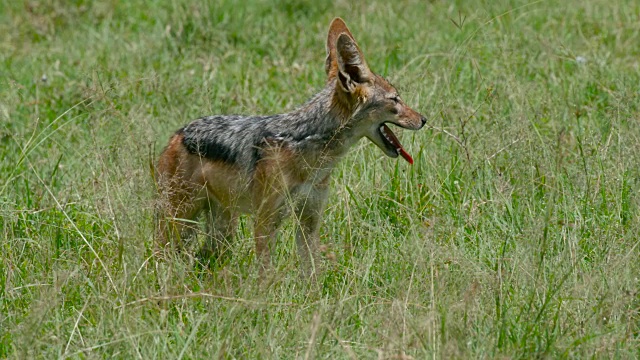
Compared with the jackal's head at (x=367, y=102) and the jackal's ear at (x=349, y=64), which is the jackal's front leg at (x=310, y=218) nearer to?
the jackal's head at (x=367, y=102)

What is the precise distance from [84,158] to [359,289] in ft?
8.72

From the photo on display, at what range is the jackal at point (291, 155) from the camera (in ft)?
18.1

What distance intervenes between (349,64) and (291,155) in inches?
22.7

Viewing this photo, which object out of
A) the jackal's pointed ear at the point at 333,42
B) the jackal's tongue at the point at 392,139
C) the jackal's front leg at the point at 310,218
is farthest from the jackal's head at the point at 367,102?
the jackal's front leg at the point at 310,218

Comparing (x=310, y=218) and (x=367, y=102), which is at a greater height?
(x=367, y=102)

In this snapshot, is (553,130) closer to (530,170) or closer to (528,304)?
(530,170)

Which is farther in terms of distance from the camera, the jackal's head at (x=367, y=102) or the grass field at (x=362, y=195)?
the jackal's head at (x=367, y=102)

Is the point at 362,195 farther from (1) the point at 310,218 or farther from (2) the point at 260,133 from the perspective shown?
(2) the point at 260,133

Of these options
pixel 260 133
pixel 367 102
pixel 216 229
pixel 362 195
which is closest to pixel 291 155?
pixel 260 133

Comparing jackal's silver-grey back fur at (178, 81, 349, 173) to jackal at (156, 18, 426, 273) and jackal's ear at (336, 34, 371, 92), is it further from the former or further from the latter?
jackal's ear at (336, 34, 371, 92)

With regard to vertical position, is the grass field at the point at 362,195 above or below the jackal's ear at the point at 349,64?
below

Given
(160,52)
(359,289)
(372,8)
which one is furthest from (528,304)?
(372,8)

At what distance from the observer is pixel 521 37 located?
8.62 metres

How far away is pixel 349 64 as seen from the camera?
18.2 feet
